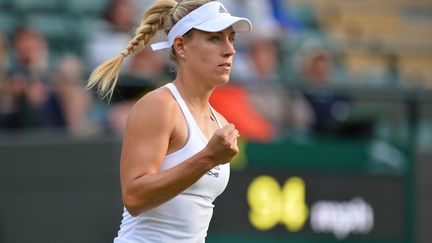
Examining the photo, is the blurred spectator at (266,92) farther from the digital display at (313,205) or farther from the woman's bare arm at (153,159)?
the woman's bare arm at (153,159)

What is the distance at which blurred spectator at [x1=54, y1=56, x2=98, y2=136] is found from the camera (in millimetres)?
7676

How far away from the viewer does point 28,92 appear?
749 centimetres

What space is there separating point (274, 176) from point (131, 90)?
1.33 meters

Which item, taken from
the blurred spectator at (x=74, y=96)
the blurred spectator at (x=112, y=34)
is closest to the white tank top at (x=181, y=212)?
the blurred spectator at (x=74, y=96)

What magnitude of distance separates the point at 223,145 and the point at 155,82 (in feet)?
14.2

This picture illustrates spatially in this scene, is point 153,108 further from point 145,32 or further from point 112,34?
point 112,34

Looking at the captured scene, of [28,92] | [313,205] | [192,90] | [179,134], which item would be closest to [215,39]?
[192,90]

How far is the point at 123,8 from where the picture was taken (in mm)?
8891

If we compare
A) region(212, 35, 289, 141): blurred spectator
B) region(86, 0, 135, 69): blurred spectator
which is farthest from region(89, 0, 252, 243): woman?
region(86, 0, 135, 69): blurred spectator

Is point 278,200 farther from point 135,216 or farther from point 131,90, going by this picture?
point 135,216

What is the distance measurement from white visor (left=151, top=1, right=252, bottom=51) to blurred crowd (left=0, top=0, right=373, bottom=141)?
137 inches

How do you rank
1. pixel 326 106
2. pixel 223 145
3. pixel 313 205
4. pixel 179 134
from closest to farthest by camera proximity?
pixel 223 145
pixel 179 134
pixel 313 205
pixel 326 106

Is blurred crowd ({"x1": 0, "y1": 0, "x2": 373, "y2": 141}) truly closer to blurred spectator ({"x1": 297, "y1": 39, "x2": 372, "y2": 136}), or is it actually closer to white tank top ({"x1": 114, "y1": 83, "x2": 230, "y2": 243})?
blurred spectator ({"x1": 297, "y1": 39, "x2": 372, "y2": 136})

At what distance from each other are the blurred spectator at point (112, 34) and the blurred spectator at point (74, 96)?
586 millimetres
